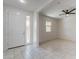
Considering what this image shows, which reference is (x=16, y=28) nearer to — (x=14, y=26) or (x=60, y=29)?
(x=14, y=26)

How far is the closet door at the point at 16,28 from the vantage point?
14.2ft

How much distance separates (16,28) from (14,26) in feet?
0.64

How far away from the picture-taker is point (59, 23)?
884 cm

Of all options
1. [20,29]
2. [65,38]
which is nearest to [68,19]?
[65,38]

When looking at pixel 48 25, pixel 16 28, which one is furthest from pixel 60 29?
pixel 16 28

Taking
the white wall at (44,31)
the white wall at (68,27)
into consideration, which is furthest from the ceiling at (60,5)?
the white wall at (68,27)

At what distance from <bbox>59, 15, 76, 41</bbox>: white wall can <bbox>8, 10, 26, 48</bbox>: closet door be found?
4954 millimetres

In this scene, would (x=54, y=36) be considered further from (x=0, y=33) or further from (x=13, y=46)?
(x=0, y=33)

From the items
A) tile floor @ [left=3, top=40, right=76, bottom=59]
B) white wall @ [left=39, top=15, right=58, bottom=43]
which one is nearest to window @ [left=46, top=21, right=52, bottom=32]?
white wall @ [left=39, top=15, right=58, bottom=43]

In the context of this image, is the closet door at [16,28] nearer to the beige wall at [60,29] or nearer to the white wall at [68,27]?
the beige wall at [60,29]

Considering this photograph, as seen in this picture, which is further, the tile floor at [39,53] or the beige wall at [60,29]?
the beige wall at [60,29]

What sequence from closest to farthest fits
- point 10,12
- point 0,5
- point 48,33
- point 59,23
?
point 0,5
point 10,12
point 48,33
point 59,23

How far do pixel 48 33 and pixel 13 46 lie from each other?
3.99 m

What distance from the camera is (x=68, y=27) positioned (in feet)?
25.7
